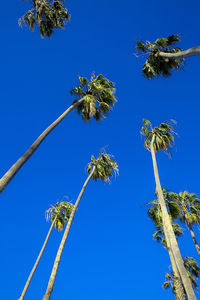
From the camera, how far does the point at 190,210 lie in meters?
26.7

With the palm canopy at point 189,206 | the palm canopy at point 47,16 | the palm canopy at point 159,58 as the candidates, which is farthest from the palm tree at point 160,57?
the palm canopy at point 189,206

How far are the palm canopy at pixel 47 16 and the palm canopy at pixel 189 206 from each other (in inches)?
860

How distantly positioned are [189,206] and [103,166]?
12.8 m

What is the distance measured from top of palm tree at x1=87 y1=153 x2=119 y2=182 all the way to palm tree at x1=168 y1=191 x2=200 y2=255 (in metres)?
9.70

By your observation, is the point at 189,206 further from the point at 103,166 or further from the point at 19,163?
the point at 19,163

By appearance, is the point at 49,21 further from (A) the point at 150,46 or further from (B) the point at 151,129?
(B) the point at 151,129

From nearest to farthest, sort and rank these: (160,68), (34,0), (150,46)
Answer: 1. (34,0)
2. (150,46)
3. (160,68)

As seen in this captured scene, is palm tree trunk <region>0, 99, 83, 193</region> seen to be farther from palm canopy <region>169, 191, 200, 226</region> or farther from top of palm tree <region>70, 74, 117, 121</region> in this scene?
palm canopy <region>169, 191, 200, 226</region>

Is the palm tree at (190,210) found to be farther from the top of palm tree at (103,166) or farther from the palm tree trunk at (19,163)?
the palm tree trunk at (19,163)

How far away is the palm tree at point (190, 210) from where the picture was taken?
25723 mm

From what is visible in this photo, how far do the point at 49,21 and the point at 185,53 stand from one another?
33.7 ft

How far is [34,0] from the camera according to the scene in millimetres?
14297

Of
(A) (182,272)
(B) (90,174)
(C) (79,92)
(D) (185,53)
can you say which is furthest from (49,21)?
(A) (182,272)

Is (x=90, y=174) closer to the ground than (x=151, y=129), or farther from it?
closer to the ground
